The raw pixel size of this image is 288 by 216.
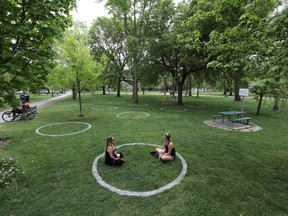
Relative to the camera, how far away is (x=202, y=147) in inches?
254

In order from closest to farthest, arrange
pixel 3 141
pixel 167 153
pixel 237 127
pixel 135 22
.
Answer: pixel 167 153, pixel 3 141, pixel 237 127, pixel 135 22

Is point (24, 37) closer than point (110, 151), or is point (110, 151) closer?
point (24, 37)

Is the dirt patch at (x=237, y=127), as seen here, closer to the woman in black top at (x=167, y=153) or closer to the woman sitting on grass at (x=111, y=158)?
the woman in black top at (x=167, y=153)

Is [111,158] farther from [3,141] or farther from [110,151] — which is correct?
[3,141]

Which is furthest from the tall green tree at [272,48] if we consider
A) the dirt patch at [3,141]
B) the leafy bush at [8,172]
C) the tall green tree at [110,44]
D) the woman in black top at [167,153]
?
the tall green tree at [110,44]

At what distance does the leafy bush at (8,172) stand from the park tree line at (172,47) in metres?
2.17

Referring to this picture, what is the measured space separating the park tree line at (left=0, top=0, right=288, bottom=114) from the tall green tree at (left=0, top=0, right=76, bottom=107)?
2cm

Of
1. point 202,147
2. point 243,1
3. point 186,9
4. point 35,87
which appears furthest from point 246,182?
point 186,9

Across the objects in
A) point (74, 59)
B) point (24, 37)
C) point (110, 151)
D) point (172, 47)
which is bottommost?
point (110, 151)

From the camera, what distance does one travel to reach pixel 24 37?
3.12 metres

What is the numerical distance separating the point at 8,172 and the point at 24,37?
3482 millimetres

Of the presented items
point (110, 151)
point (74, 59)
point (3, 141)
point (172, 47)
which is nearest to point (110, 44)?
point (172, 47)

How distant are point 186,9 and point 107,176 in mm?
13347

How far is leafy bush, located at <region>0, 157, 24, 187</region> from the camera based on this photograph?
4.03m
